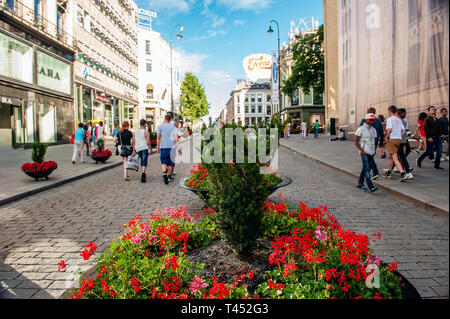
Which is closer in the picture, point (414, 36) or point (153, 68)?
point (414, 36)

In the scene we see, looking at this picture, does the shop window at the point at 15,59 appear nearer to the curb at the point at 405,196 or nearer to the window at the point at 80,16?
the window at the point at 80,16

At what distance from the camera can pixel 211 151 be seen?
9.53 ft

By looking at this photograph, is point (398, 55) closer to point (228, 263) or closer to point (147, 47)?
point (228, 263)

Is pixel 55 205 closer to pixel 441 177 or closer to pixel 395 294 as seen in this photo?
pixel 395 294

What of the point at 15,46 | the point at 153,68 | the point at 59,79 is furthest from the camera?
the point at 153,68

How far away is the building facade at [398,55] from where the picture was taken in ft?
3.25

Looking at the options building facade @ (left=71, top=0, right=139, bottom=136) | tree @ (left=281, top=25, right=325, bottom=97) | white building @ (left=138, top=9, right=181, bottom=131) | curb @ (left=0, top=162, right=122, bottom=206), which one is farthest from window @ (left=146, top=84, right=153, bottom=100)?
curb @ (left=0, top=162, right=122, bottom=206)

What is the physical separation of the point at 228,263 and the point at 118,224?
9.54 feet

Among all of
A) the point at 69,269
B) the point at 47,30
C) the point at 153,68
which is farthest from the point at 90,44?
the point at 69,269

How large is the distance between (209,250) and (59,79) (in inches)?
1076

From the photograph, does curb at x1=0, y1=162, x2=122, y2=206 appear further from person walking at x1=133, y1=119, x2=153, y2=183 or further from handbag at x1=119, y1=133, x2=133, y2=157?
person walking at x1=133, y1=119, x2=153, y2=183

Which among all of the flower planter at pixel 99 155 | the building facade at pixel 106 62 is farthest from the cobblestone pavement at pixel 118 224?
the building facade at pixel 106 62

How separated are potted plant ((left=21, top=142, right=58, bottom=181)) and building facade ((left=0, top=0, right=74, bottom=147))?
11899mm

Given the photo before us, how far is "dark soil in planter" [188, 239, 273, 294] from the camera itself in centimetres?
256
